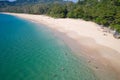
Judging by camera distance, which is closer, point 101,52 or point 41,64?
point 41,64

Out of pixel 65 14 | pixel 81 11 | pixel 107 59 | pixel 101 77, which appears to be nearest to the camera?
pixel 101 77

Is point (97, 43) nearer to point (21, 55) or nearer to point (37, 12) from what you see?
point (21, 55)

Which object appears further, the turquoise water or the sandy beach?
the sandy beach

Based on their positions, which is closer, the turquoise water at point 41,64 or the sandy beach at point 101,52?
the turquoise water at point 41,64

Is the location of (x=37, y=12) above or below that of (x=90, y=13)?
below

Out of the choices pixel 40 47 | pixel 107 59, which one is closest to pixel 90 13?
pixel 40 47

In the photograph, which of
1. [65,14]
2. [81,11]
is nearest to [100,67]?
[81,11]

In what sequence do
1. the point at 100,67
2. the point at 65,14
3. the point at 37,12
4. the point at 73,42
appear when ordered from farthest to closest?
the point at 37,12 < the point at 65,14 < the point at 73,42 < the point at 100,67

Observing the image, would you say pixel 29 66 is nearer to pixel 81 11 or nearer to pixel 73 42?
pixel 73 42

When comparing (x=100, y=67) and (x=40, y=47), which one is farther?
(x=40, y=47)
